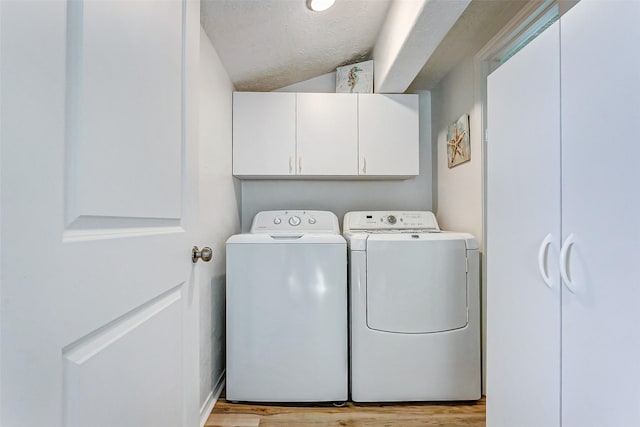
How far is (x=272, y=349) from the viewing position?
70.4 inches

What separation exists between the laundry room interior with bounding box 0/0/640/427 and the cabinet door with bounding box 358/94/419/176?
1 cm

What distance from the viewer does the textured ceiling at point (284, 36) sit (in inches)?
60.0

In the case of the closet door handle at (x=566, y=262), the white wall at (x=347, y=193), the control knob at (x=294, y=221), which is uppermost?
the white wall at (x=347, y=193)

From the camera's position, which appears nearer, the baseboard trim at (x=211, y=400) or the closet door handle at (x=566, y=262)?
the closet door handle at (x=566, y=262)

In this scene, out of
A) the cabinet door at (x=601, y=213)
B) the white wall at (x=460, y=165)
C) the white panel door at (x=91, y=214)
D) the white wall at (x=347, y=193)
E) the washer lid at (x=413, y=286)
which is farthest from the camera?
the white wall at (x=347, y=193)

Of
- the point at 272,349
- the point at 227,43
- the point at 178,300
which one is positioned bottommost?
the point at 272,349

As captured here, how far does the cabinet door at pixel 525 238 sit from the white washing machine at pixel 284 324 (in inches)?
30.8

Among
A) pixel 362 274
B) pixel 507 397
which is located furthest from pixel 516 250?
→ pixel 362 274

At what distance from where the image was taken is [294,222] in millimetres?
2281

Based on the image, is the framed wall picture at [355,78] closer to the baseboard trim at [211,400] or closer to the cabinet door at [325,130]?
the cabinet door at [325,130]

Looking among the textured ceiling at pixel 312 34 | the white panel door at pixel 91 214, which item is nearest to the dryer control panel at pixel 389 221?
the textured ceiling at pixel 312 34

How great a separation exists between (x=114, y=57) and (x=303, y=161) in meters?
1.67

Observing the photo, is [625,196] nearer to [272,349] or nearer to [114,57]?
[114,57]

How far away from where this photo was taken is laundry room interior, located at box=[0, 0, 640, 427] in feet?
1.51
